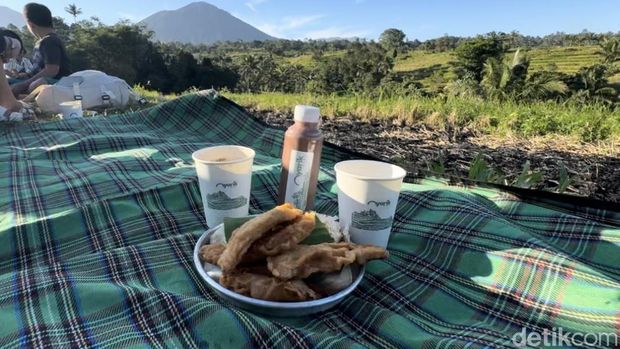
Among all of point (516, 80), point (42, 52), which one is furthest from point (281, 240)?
point (516, 80)

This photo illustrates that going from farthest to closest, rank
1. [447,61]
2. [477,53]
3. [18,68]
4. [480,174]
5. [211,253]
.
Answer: [447,61] < [477,53] < [18,68] < [480,174] < [211,253]

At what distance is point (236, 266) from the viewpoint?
792mm

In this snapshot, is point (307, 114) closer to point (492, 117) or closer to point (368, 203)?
point (368, 203)

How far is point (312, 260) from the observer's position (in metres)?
0.77

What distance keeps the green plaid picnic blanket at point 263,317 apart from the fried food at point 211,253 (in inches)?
3.1

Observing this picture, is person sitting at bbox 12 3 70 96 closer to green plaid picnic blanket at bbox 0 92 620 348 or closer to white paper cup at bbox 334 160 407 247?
green plaid picnic blanket at bbox 0 92 620 348

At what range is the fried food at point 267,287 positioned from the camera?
0.76 meters

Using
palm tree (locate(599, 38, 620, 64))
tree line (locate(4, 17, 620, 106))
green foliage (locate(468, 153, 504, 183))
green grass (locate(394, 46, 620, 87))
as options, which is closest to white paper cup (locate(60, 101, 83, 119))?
green foliage (locate(468, 153, 504, 183))

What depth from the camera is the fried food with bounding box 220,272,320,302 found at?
2.50ft

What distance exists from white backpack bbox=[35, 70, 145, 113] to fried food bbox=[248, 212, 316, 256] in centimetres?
341

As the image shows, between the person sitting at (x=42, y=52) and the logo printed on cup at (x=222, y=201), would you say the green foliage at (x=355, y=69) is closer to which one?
the person sitting at (x=42, y=52)

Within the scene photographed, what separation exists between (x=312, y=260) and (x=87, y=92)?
3832 millimetres

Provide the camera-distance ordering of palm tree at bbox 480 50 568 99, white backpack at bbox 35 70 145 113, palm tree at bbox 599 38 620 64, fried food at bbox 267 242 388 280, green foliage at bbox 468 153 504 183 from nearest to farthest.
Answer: fried food at bbox 267 242 388 280
green foliage at bbox 468 153 504 183
white backpack at bbox 35 70 145 113
palm tree at bbox 480 50 568 99
palm tree at bbox 599 38 620 64

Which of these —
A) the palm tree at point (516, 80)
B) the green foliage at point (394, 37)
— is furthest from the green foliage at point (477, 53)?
the green foliage at point (394, 37)
